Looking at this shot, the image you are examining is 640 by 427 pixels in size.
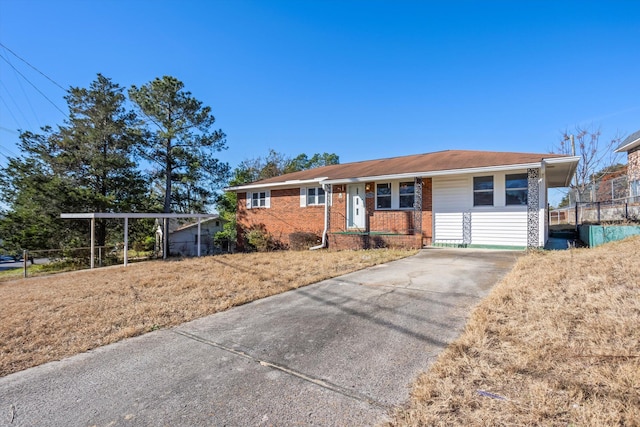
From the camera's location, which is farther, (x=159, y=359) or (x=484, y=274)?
(x=484, y=274)

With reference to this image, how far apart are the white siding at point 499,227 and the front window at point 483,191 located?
1.20 ft

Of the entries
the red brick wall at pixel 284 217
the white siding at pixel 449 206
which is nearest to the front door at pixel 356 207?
the red brick wall at pixel 284 217

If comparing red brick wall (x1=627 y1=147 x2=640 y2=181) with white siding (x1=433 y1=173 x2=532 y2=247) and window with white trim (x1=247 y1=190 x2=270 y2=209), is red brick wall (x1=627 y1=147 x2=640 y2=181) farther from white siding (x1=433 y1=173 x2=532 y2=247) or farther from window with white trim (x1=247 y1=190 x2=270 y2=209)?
window with white trim (x1=247 y1=190 x2=270 y2=209)

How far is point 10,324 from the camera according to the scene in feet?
13.8

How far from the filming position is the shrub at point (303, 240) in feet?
45.4

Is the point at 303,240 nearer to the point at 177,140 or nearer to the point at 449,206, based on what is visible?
the point at 449,206

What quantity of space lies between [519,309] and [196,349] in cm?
400

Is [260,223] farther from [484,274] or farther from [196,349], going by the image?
[196,349]

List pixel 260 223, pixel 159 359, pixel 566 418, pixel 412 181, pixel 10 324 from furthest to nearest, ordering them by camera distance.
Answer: pixel 260 223 < pixel 412 181 < pixel 10 324 < pixel 159 359 < pixel 566 418

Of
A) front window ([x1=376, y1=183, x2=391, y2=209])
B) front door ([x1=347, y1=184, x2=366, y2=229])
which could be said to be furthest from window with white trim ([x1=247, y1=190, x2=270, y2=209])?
front window ([x1=376, y1=183, x2=391, y2=209])

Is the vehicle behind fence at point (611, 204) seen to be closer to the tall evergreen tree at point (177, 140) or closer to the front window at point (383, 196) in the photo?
the front window at point (383, 196)

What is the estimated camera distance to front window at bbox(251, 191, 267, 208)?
17.0 metres

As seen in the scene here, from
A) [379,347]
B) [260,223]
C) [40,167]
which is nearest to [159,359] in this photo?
[379,347]

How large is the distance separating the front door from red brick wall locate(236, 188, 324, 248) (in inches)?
61.1
